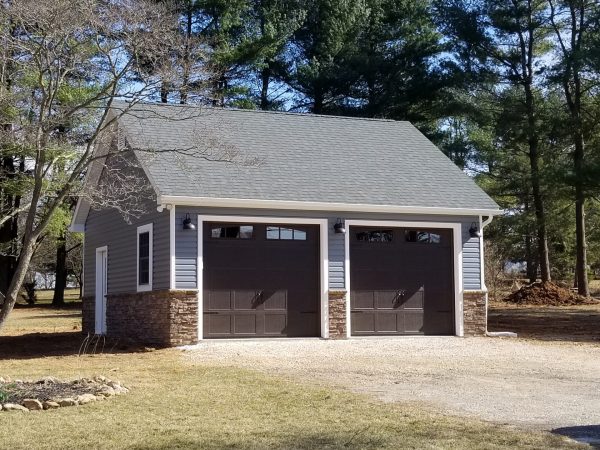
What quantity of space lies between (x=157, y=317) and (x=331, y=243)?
376 centimetres

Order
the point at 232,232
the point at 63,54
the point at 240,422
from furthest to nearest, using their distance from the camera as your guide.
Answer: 1. the point at 232,232
2. the point at 63,54
3. the point at 240,422

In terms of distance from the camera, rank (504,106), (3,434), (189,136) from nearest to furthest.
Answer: (3,434) < (189,136) < (504,106)

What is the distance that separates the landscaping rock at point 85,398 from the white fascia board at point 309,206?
6352 millimetres

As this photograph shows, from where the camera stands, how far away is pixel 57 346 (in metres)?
17.1

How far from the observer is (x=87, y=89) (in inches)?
989

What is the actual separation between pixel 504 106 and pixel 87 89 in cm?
1498

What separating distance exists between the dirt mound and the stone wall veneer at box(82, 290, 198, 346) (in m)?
16.1

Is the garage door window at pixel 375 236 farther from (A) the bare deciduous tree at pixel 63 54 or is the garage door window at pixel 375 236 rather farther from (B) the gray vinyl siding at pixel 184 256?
(A) the bare deciduous tree at pixel 63 54

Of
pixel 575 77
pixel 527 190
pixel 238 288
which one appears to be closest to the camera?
pixel 238 288

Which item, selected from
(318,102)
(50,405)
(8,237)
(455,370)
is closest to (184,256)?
(455,370)

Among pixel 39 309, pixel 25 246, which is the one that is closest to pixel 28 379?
pixel 25 246

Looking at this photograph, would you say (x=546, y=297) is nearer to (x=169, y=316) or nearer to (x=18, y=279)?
(x=169, y=316)

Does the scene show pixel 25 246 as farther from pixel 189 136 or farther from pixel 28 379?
pixel 189 136

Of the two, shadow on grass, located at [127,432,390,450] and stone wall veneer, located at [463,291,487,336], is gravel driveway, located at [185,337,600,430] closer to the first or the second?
stone wall veneer, located at [463,291,487,336]
